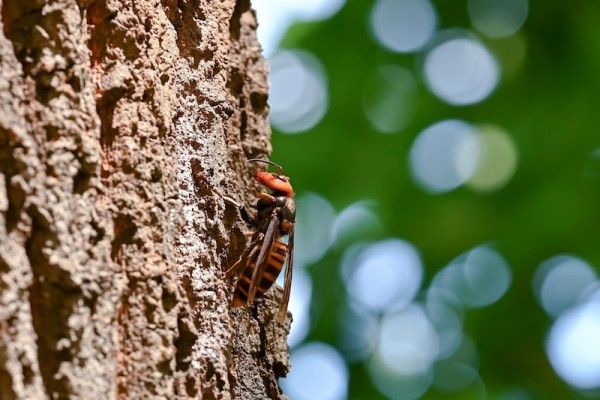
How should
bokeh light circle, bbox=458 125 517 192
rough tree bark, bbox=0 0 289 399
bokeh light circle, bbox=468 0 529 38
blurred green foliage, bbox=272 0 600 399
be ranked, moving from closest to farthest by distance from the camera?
rough tree bark, bbox=0 0 289 399
blurred green foliage, bbox=272 0 600 399
bokeh light circle, bbox=468 0 529 38
bokeh light circle, bbox=458 125 517 192

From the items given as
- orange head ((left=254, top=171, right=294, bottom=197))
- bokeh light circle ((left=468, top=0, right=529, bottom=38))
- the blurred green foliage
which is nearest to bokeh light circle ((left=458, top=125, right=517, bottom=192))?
the blurred green foliage

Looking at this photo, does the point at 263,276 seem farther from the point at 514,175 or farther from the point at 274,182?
the point at 514,175

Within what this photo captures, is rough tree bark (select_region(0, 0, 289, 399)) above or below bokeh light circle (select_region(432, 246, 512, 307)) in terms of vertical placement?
below

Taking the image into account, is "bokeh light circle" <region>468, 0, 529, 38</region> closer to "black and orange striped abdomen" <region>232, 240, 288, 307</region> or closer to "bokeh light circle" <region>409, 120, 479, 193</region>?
→ "bokeh light circle" <region>409, 120, 479, 193</region>

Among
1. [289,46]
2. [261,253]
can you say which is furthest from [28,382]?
[289,46]

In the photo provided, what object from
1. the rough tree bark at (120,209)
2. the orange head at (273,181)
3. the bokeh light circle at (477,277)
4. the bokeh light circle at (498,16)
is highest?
the bokeh light circle at (498,16)

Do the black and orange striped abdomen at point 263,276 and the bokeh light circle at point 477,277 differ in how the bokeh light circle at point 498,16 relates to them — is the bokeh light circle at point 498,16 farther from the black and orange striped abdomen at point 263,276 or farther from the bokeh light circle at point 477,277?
the black and orange striped abdomen at point 263,276

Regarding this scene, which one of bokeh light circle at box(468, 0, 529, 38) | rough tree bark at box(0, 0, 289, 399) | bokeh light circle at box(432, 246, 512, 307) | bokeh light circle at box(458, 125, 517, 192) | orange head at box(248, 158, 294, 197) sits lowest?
rough tree bark at box(0, 0, 289, 399)

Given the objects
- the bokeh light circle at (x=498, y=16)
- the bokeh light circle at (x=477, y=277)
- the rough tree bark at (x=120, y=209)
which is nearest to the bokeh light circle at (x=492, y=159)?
the bokeh light circle at (x=477, y=277)

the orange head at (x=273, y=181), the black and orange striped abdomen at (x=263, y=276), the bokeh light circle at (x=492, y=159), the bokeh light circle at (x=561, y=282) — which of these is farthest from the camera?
the bokeh light circle at (x=561, y=282)
